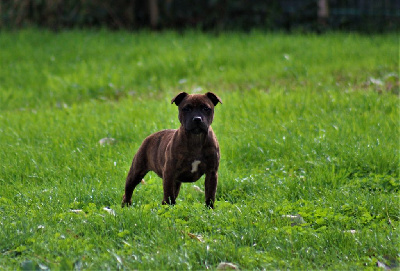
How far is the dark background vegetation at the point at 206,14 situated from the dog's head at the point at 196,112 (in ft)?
39.7

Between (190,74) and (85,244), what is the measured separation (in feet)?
25.6

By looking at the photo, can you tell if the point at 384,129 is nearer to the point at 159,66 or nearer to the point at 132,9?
the point at 159,66

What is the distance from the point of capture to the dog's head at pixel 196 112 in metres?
5.41

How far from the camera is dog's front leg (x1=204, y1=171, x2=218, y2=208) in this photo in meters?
5.73

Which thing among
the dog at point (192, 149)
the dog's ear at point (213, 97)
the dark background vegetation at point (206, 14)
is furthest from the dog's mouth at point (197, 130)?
the dark background vegetation at point (206, 14)

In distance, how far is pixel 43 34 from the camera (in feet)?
55.4

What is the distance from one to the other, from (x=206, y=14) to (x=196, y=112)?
13.8m

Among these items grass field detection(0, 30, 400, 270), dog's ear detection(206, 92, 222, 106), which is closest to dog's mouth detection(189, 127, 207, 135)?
dog's ear detection(206, 92, 222, 106)

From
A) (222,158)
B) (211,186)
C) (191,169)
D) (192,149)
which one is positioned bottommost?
(222,158)

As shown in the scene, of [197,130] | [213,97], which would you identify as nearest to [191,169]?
[197,130]

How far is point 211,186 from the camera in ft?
19.0

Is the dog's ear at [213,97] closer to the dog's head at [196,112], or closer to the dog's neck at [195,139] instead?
the dog's head at [196,112]

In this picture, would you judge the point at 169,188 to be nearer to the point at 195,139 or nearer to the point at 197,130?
the point at 195,139

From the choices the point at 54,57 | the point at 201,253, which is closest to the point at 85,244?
the point at 201,253
